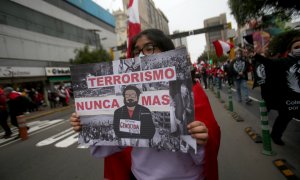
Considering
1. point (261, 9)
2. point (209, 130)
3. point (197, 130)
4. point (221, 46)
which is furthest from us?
point (261, 9)

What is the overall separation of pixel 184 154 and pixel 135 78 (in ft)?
1.91

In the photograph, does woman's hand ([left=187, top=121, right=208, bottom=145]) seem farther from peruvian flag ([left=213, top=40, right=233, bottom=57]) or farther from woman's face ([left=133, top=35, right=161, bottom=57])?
peruvian flag ([left=213, top=40, right=233, bottom=57])

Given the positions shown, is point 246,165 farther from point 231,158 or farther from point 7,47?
point 7,47

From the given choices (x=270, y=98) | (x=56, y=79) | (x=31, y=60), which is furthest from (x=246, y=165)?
(x=56, y=79)

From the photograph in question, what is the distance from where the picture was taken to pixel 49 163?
5332 millimetres

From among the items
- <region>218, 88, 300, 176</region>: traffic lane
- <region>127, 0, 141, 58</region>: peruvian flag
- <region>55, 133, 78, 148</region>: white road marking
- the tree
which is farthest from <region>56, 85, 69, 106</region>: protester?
<region>127, 0, 141, 58</region>: peruvian flag

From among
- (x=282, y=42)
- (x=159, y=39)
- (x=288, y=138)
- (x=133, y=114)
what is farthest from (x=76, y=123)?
(x=282, y=42)

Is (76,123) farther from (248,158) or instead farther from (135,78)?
(248,158)

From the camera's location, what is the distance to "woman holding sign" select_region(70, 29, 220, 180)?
150cm

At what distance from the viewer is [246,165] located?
3910mm

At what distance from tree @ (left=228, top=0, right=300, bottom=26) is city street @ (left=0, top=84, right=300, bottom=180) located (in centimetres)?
687

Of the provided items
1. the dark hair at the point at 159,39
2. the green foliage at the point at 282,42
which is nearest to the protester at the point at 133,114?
the dark hair at the point at 159,39

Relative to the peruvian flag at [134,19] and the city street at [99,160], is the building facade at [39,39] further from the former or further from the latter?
the peruvian flag at [134,19]

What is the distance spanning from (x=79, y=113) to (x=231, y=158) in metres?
3.39
